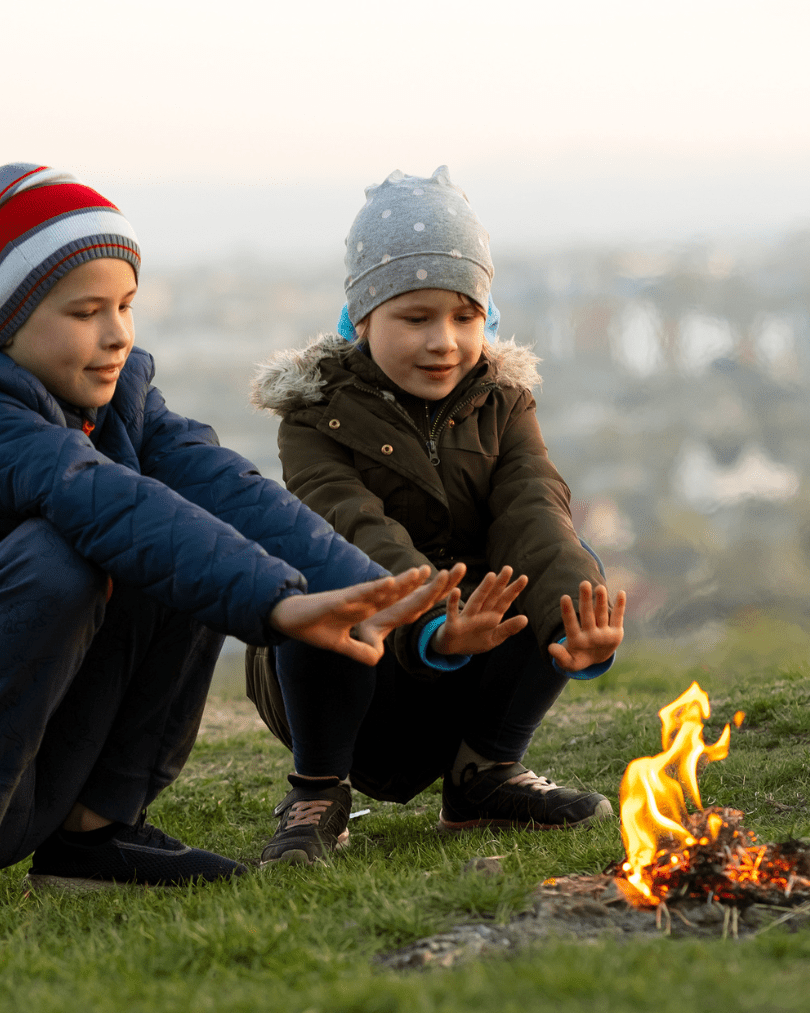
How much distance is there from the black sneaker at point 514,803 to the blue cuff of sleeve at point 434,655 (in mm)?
693

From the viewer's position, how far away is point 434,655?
134 inches

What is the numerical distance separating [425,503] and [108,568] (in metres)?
1.36

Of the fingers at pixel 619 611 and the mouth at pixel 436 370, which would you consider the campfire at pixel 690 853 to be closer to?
the fingers at pixel 619 611

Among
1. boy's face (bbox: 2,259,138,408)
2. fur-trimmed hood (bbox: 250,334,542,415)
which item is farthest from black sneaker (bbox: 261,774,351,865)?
boy's face (bbox: 2,259,138,408)

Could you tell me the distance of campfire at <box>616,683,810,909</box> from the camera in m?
2.52

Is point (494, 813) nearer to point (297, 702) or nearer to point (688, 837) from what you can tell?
point (297, 702)

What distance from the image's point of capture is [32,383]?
10.1 ft

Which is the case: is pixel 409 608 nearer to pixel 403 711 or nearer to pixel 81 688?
pixel 81 688

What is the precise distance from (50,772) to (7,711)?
0.33 m

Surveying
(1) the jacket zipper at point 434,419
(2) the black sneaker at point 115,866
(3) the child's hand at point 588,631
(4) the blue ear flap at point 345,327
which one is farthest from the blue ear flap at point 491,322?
(2) the black sneaker at point 115,866

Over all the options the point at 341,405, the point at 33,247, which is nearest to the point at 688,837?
the point at 341,405

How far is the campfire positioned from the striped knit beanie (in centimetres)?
198

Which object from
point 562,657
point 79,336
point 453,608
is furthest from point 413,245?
point 562,657

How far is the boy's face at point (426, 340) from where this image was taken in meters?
3.88
